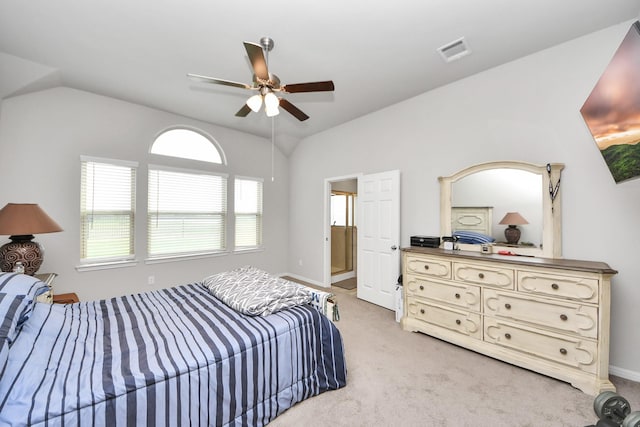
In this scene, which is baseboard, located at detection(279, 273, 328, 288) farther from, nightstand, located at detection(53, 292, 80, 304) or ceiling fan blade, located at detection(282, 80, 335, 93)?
ceiling fan blade, located at detection(282, 80, 335, 93)

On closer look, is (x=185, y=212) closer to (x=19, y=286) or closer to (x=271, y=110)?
(x=19, y=286)

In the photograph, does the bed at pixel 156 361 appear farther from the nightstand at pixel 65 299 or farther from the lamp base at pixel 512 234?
the lamp base at pixel 512 234

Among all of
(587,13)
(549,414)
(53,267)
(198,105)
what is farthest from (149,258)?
(587,13)

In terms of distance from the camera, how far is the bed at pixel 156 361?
1.04 m

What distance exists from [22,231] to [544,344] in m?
4.59

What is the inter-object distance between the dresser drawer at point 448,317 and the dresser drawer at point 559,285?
1.75 ft

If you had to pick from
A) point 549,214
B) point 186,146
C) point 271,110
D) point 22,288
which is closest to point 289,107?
point 271,110

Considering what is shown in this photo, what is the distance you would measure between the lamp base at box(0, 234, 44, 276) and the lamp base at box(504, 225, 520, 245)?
15.4ft

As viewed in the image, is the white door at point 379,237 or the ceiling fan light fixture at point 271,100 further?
the white door at point 379,237

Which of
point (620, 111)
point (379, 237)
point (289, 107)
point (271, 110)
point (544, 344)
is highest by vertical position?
point (289, 107)

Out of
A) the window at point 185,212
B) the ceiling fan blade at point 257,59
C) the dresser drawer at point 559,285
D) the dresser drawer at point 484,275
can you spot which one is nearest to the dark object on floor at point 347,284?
the window at point 185,212

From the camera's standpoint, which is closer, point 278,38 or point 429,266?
point 278,38

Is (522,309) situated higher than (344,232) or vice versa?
(344,232)

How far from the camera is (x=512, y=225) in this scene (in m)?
2.61
